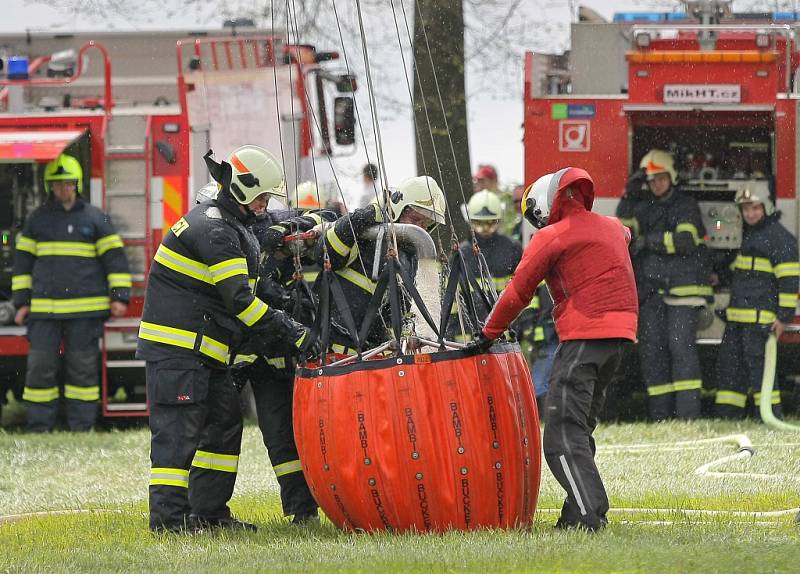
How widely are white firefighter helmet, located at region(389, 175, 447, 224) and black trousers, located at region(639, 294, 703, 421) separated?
194 inches

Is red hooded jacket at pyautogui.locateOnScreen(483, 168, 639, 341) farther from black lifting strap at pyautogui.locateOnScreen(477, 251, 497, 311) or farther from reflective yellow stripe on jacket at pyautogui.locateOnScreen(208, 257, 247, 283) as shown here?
reflective yellow stripe on jacket at pyautogui.locateOnScreen(208, 257, 247, 283)

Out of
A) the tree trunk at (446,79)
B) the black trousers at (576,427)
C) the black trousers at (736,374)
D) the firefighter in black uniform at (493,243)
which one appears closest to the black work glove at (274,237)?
the black trousers at (576,427)

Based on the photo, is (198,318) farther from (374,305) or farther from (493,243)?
(493,243)

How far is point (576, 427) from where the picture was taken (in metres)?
6.76

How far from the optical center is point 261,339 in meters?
7.38

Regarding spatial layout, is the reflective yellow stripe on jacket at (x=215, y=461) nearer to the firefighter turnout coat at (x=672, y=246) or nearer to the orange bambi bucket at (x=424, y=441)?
the orange bambi bucket at (x=424, y=441)

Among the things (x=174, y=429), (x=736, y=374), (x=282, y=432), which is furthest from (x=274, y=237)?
(x=736, y=374)

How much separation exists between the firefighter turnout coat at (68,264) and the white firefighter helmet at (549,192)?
5.74m

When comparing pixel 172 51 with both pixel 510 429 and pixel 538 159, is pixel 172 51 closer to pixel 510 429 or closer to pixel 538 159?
pixel 538 159

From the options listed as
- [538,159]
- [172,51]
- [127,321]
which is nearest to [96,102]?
[172,51]

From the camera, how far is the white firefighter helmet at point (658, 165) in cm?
1200

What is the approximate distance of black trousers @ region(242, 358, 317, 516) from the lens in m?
7.63

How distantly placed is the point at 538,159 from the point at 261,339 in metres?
5.28

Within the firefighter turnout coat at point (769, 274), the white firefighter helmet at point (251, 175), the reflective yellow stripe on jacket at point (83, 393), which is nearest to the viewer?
the white firefighter helmet at point (251, 175)
